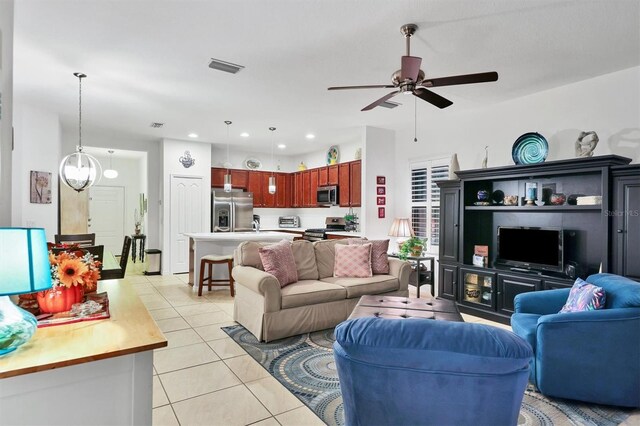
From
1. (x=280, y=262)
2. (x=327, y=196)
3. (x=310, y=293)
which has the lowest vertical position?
(x=310, y=293)

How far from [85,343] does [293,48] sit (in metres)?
2.75

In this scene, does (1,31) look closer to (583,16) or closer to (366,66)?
(366,66)

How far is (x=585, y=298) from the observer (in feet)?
8.43

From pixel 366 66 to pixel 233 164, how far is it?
5.20 meters

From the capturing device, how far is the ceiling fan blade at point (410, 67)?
2521mm

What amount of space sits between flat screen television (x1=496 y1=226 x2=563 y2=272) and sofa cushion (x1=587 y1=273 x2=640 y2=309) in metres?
1.21

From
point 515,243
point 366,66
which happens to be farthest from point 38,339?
point 515,243

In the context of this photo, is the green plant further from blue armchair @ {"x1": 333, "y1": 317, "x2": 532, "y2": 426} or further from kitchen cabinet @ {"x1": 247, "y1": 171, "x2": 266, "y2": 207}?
kitchen cabinet @ {"x1": 247, "y1": 171, "x2": 266, "y2": 207}

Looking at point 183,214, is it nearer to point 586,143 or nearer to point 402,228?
point 402,228

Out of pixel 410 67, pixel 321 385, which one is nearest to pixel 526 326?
pixel 321 385

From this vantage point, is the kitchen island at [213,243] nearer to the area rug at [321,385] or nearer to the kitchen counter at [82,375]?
the area rug at [321,385]

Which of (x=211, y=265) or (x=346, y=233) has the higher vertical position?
(x=346, y=233)

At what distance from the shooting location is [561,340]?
2.41 meters

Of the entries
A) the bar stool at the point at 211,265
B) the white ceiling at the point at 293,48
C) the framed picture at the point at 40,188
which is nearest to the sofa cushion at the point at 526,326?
the white ceiling at the point at 293,48
